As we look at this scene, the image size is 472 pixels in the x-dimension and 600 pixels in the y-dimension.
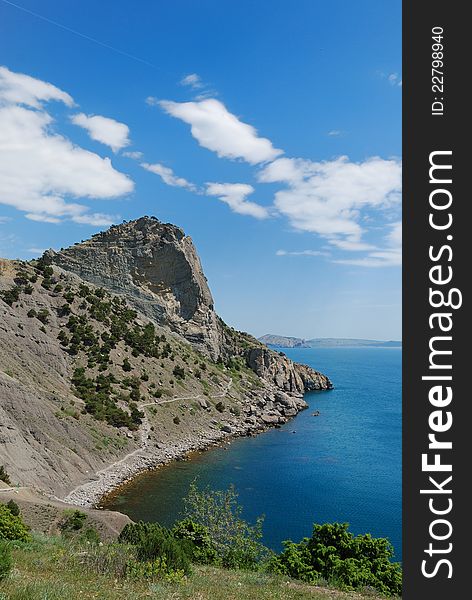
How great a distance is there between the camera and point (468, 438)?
6.39 metres

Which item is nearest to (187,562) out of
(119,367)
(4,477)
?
(4,477)

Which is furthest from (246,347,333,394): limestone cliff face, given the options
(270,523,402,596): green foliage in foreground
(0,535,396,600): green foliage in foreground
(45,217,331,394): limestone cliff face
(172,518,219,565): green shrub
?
(0,535,396,600): green foliage in foreground

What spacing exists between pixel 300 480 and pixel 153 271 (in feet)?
159

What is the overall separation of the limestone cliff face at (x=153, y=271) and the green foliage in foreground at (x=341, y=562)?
59.0m

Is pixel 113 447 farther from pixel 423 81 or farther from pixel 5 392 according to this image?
pixel 423 81

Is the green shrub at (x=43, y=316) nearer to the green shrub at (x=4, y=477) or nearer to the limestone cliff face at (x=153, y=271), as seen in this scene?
the limestone cliff face at (x=153, y=271)

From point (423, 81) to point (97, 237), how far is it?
7966cm

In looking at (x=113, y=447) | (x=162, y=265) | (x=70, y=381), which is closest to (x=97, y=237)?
(x=162, y=265)

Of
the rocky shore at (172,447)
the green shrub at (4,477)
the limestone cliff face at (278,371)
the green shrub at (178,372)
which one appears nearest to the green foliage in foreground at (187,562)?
the green shrub at (4,477)

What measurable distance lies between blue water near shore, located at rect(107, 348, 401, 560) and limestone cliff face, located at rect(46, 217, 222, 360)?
83.4 feet

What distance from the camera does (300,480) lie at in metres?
40.2

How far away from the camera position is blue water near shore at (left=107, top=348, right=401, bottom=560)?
31.1m

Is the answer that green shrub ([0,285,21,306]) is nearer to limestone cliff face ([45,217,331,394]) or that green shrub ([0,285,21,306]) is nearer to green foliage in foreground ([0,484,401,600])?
limestone cliff face ([45,217,331,394])

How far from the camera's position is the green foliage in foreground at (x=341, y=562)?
53.4ft
